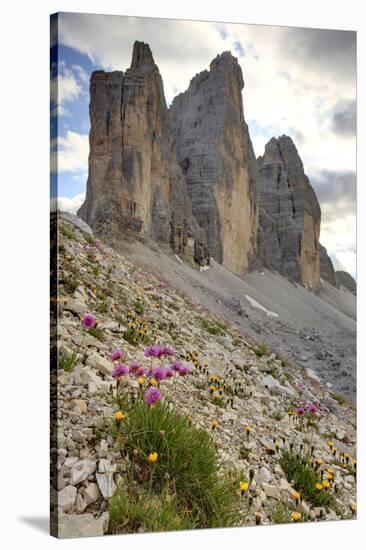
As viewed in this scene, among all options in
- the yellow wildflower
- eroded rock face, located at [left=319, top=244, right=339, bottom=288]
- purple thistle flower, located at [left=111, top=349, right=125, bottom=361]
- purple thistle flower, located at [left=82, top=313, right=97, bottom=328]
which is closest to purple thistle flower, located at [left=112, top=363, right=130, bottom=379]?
purple thistle flower, located at [left=111, top=349, right=125, bottom=361]

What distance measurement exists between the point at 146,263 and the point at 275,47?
2.82 metres

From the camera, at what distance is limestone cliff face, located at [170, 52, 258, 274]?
323 inches

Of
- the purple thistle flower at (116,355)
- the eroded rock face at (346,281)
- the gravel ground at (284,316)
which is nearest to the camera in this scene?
the purple thistle flower at (116,355)

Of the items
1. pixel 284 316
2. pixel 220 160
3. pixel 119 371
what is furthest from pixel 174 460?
pixel 220 160

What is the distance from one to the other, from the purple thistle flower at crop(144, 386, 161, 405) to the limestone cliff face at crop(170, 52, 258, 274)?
10.9 ft

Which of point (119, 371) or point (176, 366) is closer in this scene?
point (119, 371)

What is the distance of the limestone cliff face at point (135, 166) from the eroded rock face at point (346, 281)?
5.62ft

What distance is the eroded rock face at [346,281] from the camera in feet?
25.8

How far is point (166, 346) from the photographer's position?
6551 millimetres

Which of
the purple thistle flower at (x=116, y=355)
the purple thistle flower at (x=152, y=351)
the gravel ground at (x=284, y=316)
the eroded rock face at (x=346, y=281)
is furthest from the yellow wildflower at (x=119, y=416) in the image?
the eroded rock face at (x=346, y=281)

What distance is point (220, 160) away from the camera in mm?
12383

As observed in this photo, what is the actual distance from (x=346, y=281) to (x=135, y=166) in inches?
119

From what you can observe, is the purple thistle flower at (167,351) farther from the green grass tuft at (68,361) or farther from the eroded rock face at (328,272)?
the eroded rock face at (328,272)

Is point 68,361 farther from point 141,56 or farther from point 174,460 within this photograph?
point 141,56
